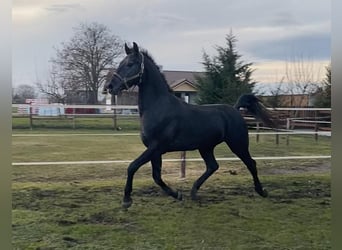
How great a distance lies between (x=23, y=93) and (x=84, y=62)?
425mm

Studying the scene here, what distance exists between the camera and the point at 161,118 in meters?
2.02

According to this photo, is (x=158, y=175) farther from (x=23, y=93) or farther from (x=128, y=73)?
(x=23, y=93)

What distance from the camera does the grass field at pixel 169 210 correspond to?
1.73 metres

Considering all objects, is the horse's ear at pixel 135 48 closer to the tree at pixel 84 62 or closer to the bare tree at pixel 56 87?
the tree at pixel 84 62

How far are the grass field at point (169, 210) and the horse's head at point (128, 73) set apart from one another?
1.85ft

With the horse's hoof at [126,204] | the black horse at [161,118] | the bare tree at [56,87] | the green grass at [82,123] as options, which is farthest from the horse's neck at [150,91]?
the green grass at [82,123]

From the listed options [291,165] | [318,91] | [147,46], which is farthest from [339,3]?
[291,165]

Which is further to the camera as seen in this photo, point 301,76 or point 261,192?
point 301,76

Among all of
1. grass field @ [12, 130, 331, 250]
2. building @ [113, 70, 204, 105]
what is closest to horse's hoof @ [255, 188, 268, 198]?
grass field @ [12, 130, 331, 250]

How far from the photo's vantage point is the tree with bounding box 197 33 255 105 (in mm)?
2561

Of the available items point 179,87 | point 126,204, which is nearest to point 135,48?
point 179,87

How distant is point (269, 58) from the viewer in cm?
266

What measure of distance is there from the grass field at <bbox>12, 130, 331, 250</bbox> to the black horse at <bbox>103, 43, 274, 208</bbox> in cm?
20

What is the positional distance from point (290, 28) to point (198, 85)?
0.65 metres
